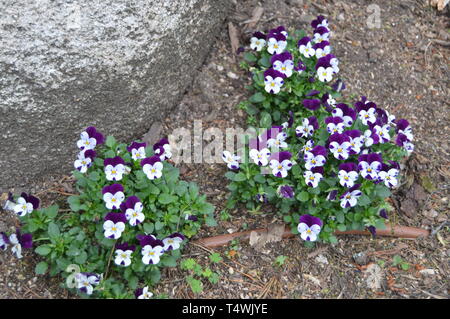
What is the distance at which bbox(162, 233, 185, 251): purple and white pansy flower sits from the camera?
10.6ft

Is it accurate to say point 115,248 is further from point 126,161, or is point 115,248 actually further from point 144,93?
point 144,93

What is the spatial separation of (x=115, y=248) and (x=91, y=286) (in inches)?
10.8

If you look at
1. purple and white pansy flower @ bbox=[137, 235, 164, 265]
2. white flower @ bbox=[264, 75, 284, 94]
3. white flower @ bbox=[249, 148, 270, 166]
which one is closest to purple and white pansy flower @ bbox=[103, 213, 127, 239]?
purple and white pansy flower @ bbox=[137, 235, 164, 265]

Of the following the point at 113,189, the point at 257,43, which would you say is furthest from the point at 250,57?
the point at 113,189

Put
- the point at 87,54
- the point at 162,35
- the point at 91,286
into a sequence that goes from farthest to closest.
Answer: the point at 162,35 → the point at 87,54 → the point at 91,286

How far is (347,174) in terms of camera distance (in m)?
3.44

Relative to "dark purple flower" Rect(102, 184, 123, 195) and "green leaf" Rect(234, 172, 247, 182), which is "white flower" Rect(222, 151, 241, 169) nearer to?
"green leaf" Rect(234, 172, 247, 182)

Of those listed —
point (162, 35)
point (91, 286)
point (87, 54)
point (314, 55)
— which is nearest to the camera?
point (91, 286)

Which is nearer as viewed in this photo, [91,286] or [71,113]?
[91,286]

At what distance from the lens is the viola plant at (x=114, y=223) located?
3.15m

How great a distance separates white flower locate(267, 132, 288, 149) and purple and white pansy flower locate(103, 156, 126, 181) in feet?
3.31

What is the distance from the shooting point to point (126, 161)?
3459 millimetres
